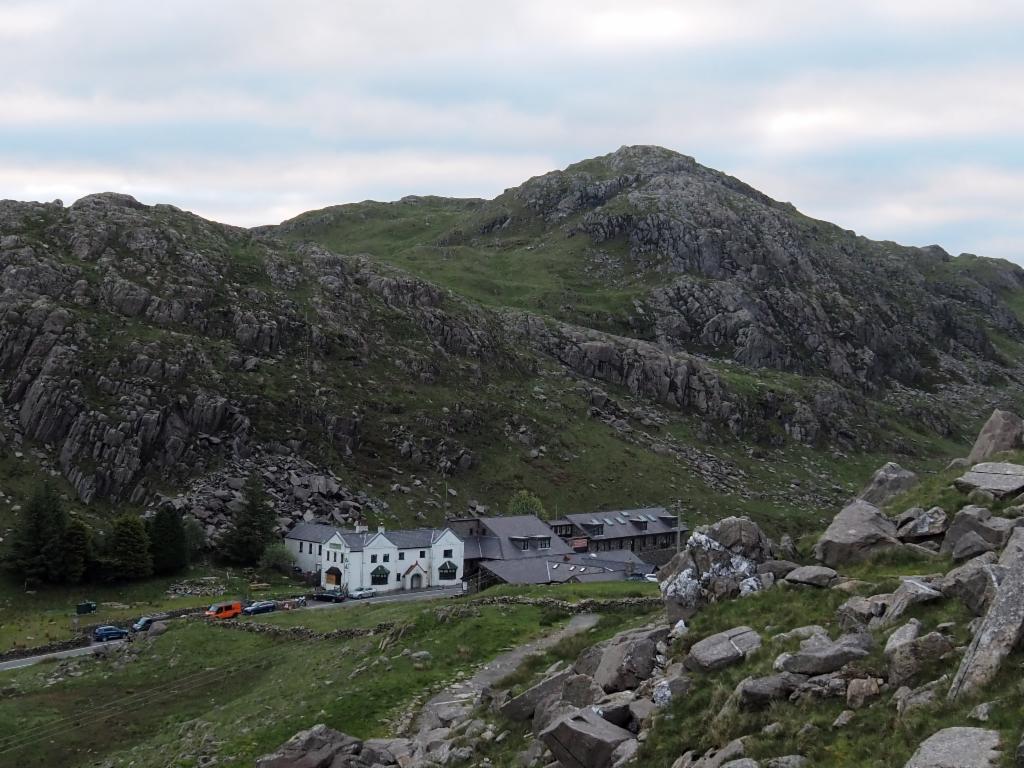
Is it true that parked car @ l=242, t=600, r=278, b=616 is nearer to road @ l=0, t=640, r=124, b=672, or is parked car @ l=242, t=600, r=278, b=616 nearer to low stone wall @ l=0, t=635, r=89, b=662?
road @ l=0, t=640, r=124, b=672

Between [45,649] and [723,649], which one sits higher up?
[723,649]

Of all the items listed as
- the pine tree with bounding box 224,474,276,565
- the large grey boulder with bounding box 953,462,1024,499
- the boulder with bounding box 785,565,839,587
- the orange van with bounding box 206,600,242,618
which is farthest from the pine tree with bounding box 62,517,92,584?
the large grey boulder with bounding box 953,462,1024,499

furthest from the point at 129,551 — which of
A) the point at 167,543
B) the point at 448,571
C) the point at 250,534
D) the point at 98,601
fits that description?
the point at 448,571

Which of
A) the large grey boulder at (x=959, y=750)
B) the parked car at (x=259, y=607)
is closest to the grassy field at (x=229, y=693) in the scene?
the parked car at (x=259, y=607)

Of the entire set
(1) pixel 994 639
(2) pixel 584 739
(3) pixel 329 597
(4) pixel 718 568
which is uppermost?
(1) pixel 994 639

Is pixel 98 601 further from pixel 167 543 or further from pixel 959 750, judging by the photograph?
pixel 959 750

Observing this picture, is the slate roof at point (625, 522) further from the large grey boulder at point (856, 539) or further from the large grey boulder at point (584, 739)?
the large grey boulder at point (584, 739)

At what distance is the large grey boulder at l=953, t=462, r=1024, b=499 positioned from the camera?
27156mm

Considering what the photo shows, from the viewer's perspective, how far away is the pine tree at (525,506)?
11681 cm

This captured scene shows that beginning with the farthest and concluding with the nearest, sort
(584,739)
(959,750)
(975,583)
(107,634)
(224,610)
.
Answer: (224,610) → (107,634) → (584,739) → (975,583) → (959,750)

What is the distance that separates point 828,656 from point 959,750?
16.4 feet

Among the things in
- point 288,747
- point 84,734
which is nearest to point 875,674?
point 288,747

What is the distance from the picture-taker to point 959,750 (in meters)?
14.2

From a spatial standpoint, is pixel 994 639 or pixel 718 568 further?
pixel 718 568
